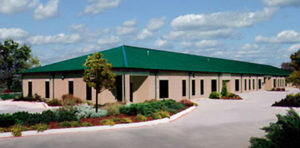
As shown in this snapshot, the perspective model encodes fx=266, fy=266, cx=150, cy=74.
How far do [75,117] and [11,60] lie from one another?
38.4 metres

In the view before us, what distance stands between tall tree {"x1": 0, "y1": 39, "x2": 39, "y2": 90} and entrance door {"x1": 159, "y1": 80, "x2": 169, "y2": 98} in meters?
32.4

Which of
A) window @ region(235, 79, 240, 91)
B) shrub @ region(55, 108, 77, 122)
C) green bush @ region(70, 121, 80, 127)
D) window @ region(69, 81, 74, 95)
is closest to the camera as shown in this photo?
green bush @ region(70, 121, 80, 127)

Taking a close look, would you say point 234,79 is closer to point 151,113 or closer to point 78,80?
point 78,80

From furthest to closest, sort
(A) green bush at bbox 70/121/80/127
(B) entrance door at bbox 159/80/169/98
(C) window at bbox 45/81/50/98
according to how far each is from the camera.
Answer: (C) window at bbox 45/81/50/98, (B) entrance door at bbox 159/80/169/98, (A) green bush at bbox 70/121/80/127

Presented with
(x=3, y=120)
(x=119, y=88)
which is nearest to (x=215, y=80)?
(x=119, y=88)

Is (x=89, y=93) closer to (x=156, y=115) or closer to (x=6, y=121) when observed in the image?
(x=156, y=115)

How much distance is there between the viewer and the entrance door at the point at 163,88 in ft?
84.3

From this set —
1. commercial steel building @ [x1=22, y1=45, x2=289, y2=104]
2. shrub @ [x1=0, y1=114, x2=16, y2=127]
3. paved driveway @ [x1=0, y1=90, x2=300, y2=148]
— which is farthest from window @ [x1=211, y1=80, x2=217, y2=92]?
shrub @ [x1=0, y1=114, x2=16, y2=127]

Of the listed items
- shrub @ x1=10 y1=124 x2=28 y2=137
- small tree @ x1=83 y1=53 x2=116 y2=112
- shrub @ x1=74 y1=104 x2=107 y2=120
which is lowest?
shrub @ x1=10 y1=124 x2=28 y2=137

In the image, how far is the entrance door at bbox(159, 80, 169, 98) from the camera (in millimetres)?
25683

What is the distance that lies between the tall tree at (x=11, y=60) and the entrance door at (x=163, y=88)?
32.4 metres

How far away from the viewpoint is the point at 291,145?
6.01 m

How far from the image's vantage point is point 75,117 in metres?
A: 14.2

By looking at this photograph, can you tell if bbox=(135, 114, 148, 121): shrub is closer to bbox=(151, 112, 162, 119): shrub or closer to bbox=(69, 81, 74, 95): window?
bbox=(151, 112, 162, 119): shrub
